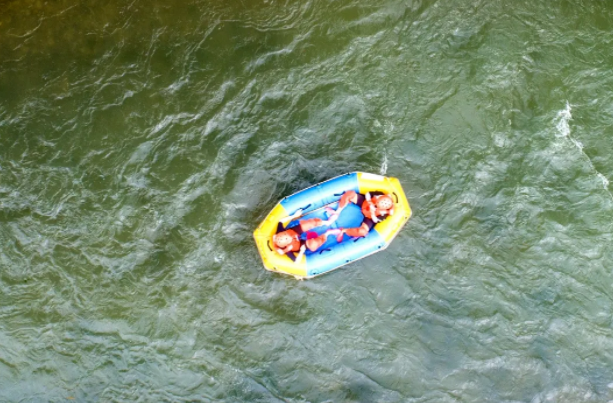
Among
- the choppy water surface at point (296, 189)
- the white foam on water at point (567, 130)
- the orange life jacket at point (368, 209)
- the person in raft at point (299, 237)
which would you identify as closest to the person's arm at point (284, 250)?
the person in raft at point (299, 237)

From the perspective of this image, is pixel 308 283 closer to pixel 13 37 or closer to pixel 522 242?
pixel 522 242

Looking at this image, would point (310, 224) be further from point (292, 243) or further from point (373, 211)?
point (373, 211)

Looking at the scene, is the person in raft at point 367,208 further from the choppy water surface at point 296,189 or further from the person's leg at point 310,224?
the choppy water surface at point 296,189

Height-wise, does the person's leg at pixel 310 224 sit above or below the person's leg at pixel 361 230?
above

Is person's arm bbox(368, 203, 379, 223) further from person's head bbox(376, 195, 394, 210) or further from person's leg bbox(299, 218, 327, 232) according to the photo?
person's leg bbox(299, 218, 327, 232)

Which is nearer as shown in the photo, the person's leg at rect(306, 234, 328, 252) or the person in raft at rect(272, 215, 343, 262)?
the person in raft at rect(272, 215, 343, 262)

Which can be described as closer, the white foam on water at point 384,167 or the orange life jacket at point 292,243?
the orange life jacket at point 292,243

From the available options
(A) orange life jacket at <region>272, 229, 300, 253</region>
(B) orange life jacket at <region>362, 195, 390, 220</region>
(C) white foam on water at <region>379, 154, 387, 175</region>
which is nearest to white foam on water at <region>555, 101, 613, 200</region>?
(C) white foam on water at <region>379, 154, 387, 175</region>
